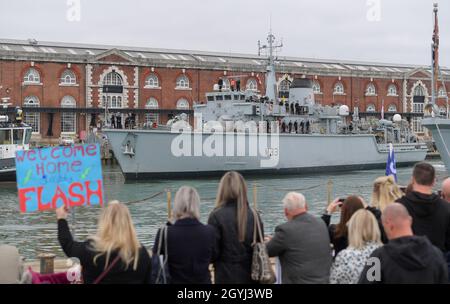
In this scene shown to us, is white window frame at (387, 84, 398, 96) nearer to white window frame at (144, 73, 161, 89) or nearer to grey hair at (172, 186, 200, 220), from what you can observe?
white window frame at (144, 73, 161, 89)

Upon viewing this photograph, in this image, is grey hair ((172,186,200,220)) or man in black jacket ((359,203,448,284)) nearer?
man in black jacket ((359,203,448,284))

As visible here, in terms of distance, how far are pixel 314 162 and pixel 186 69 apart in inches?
869

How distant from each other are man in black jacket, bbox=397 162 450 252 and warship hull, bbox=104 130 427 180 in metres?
28.3

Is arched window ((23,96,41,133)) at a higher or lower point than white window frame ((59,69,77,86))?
lower

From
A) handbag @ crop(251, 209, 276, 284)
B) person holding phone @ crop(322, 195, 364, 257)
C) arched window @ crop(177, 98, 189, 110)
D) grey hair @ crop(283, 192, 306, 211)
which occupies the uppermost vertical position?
arched window @ crop(177, 98, 189, 110)

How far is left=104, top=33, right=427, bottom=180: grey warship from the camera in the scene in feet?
111

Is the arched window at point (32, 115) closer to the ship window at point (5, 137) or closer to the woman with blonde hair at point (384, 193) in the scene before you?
the ship window at point (5, 137)

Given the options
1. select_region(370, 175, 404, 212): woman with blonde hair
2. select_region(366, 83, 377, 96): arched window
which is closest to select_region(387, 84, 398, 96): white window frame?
select_region(366, 83, 377, 96): arched window

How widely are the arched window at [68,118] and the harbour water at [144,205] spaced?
14.0 meters

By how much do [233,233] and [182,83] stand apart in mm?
53209

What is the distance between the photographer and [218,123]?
3538 cm

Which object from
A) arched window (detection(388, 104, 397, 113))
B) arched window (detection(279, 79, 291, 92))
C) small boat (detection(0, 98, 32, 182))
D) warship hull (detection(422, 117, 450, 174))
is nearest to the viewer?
warship hull (detection(422, 117, 450, 174))

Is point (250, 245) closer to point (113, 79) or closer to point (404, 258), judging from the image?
point (404, 258)
